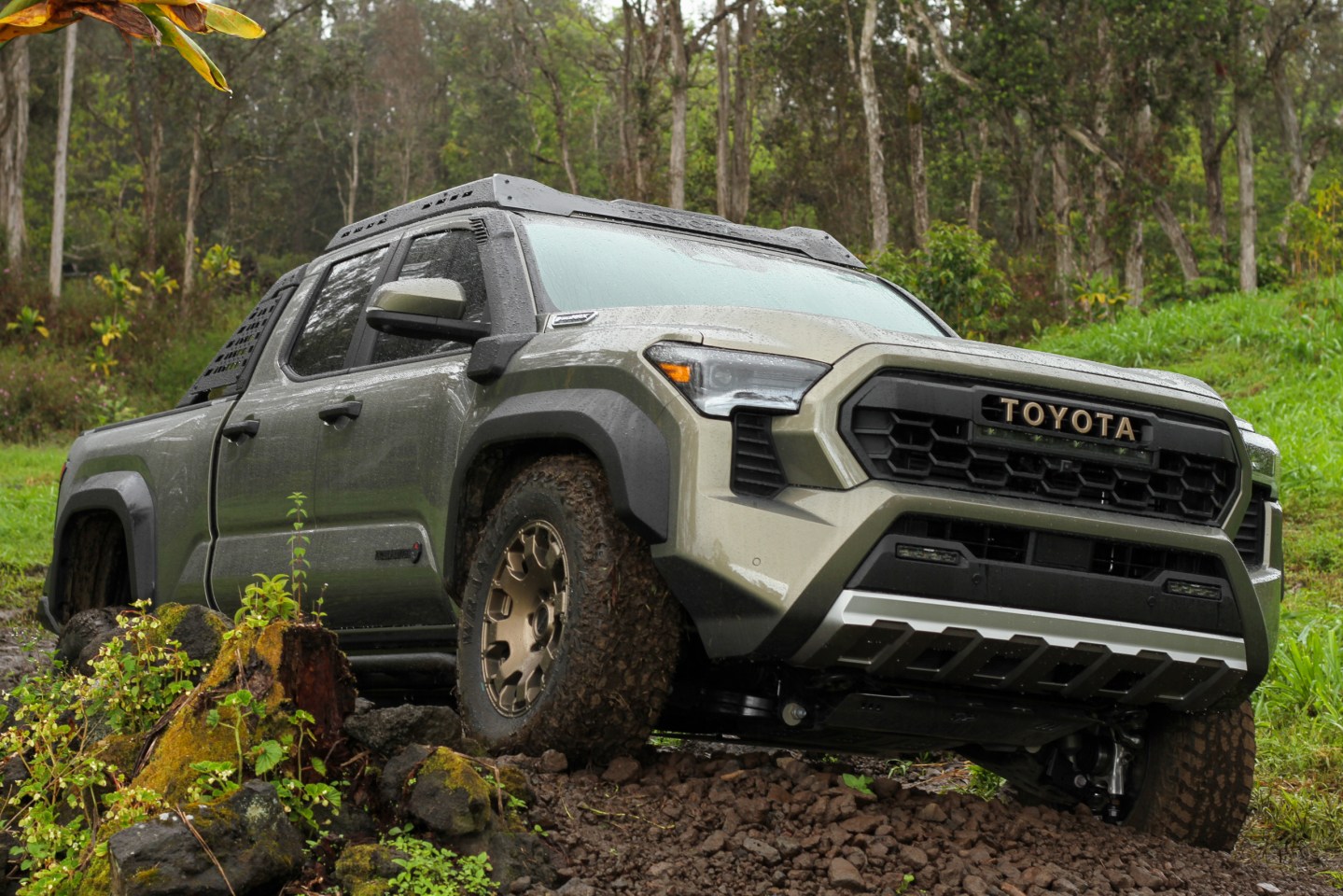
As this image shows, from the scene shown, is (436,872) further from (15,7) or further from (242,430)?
(242,430)

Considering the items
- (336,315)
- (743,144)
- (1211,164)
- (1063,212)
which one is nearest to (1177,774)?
(336,315)

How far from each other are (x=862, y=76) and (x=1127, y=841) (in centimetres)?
2952

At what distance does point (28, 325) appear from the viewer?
2628 centimetres

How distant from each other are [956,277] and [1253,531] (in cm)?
1380

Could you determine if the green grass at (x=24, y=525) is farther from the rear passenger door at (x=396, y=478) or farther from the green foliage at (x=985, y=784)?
the green foliage at (x=985, y=784)

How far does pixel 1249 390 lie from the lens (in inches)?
514

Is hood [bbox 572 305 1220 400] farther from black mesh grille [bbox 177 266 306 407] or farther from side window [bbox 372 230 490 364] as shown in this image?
black mesh grille [bbox 177 266 306 407]

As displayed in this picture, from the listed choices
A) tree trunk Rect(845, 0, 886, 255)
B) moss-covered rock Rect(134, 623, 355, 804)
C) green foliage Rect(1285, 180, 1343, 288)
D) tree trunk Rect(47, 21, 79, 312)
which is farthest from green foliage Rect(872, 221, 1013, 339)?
tree trunk Rect(47, 21, 79, 312)

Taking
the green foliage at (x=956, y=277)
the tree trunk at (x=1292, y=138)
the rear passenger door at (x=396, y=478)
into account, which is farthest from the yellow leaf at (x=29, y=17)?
the tree trunk at (x=1292, y=138)

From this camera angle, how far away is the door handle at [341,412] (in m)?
5.03

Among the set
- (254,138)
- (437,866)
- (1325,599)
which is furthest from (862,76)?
(437,866)

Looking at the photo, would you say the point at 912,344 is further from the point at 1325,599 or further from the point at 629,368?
the point at 1325,599

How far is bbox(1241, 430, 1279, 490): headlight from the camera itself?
4258 mm

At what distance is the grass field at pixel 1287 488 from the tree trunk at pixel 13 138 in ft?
44.0
